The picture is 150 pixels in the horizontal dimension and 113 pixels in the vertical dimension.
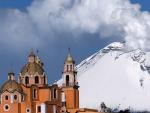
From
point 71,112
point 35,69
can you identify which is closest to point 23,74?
point 35,69

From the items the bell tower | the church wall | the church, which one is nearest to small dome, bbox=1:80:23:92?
the church

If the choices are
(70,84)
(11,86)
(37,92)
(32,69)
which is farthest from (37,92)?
(70,84)

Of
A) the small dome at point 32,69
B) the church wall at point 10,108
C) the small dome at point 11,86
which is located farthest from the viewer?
the small dome at point 32,69

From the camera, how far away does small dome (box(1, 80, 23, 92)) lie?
403 feet

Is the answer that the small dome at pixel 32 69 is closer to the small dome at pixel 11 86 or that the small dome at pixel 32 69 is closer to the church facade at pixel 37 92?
the church facade at pixel 37 92

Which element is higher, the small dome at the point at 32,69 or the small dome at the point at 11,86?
the small dome at the point at 32,69

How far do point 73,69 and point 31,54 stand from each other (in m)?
8.19

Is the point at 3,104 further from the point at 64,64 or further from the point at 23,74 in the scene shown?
the point at 64,64

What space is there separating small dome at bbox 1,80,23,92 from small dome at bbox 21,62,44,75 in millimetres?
3955

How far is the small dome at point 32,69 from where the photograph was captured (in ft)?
417

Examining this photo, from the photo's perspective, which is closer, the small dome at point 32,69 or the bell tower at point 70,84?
the small dome at point 32,69

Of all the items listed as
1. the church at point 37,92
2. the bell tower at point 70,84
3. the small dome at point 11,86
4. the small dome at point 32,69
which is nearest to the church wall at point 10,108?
the church at point 37,92

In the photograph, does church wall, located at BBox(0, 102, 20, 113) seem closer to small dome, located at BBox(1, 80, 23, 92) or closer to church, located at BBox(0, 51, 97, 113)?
church, located at BBox(0, 51, 97, 113)

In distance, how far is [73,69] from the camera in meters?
134
